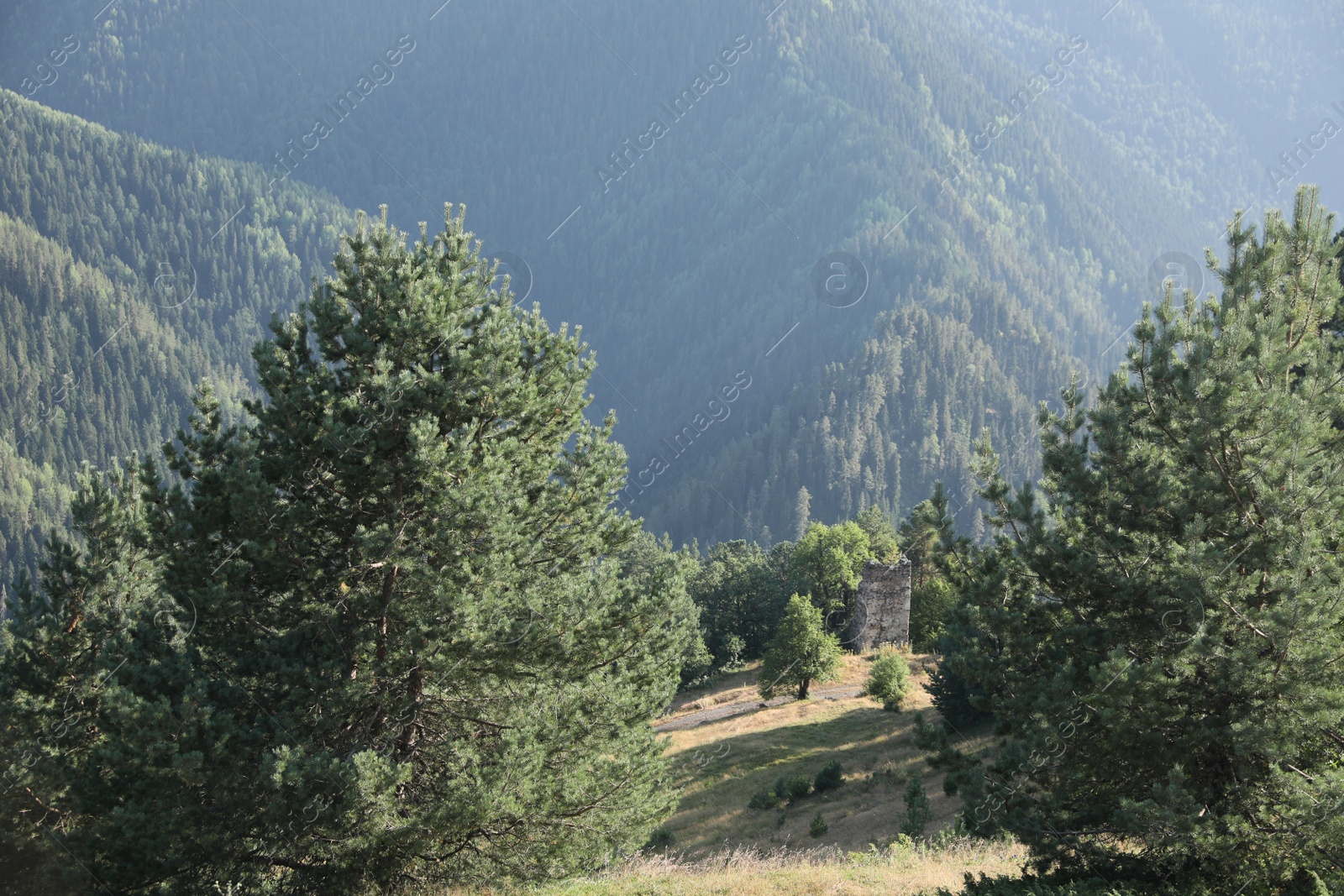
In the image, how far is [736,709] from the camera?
55.8 m

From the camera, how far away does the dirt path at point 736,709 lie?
176 feet

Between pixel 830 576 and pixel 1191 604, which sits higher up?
pixel 830 576

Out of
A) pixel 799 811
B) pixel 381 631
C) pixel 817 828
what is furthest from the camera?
pixel 799 811

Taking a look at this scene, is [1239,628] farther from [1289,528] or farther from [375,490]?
[375,490]

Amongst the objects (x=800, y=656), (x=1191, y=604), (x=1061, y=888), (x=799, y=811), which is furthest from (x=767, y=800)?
(x=1191, y=604)

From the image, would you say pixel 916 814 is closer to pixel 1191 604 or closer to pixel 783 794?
pixel 783 794

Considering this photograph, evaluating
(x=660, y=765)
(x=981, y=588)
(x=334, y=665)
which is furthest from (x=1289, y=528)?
(x=334, y=665)

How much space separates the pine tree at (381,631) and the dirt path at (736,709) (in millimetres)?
40381

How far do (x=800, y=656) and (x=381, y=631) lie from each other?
144 feet

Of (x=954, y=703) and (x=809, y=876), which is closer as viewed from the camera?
(x=809, y=876)

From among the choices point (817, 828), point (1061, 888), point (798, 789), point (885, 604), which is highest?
point (885, 604)

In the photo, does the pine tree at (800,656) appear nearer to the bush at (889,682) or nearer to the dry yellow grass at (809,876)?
the bush at (889,682)

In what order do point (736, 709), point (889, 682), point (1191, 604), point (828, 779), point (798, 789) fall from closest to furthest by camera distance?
point (1191, 604) < point (798, 789) < point (828, 779) < point (889, 682) < point (736, 709)

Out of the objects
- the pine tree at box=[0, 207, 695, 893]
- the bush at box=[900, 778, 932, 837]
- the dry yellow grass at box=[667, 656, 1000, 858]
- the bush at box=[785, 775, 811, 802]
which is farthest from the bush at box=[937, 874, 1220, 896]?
the bush at box=[785, 775, 811, 802]
